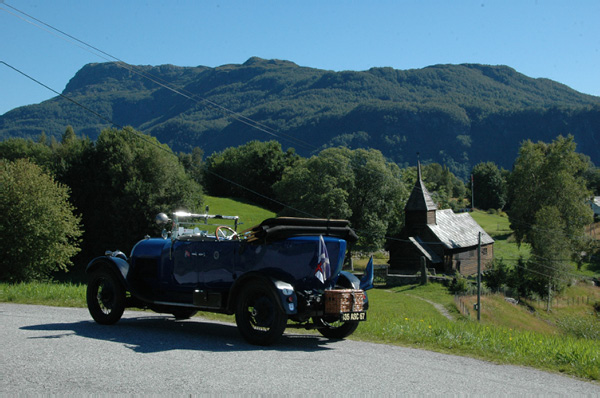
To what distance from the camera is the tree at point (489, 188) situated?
143500 mm

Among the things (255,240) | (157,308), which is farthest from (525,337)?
(157,308)

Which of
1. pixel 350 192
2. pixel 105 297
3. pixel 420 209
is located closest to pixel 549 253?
pixel 420 209

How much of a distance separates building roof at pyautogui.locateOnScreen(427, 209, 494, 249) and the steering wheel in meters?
52.2

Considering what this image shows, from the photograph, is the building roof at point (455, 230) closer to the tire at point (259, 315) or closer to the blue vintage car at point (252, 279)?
the blue vintage car at point (252, 279)

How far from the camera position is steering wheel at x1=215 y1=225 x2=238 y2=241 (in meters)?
10.3

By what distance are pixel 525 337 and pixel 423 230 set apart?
53072 millimetres

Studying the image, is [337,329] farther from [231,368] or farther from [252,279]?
[231,368]

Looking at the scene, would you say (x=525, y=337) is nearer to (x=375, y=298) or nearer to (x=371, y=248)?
(x=375, y=298)

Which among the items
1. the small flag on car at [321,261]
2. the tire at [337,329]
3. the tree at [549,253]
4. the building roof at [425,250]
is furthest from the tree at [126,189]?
the small flag on car at [321,261]

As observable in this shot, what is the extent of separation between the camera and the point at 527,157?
68875 millimetres

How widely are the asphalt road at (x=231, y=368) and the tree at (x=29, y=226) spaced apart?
38701 millimetres

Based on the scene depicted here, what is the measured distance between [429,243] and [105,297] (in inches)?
2099

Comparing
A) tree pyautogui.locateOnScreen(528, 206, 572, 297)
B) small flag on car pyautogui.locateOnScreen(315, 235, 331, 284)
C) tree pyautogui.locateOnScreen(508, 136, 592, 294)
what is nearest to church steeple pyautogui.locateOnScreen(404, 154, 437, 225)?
tree pyautogui.locateOnScreen(508, 136, 592, 294)

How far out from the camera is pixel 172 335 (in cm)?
985
